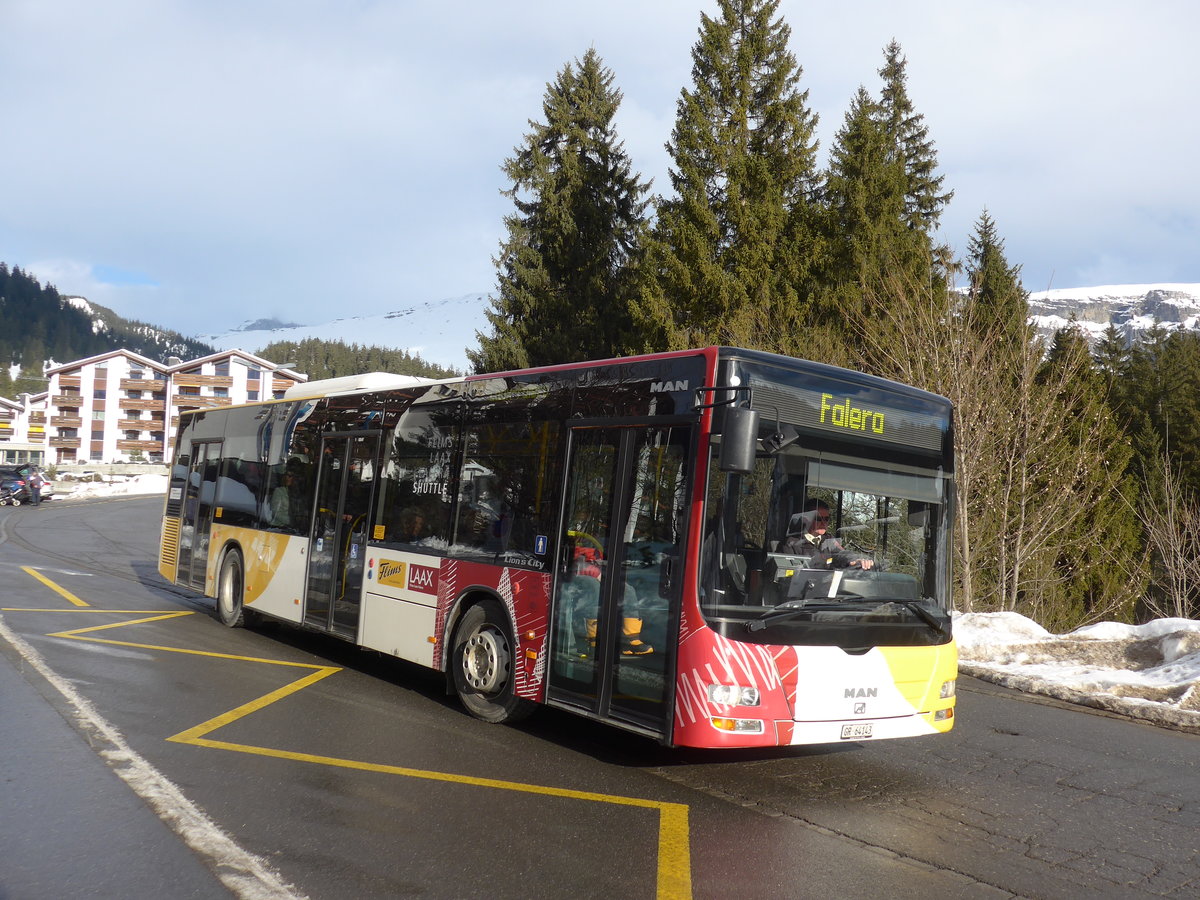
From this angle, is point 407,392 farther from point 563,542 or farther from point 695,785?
point 695,785

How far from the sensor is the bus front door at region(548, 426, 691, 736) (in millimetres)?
6238

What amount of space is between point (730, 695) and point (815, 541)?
1.08m

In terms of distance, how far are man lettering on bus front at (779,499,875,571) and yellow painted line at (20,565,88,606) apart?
1075cm

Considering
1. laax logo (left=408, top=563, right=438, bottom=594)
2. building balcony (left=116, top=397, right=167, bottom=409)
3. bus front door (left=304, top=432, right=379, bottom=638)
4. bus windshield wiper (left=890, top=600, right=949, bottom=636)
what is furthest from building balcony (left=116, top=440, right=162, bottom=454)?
bus windshield wiper (left=890, top=600, right=949, bottom=636)

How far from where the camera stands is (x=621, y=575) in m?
6.57

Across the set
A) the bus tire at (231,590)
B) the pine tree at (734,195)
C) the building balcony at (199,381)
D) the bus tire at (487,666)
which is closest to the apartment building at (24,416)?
the building balcony at (199,381)

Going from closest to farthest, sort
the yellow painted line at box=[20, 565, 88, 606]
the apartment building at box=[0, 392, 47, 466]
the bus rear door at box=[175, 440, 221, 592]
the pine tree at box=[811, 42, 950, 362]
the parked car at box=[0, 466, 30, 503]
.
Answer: the bus rear door at box=[175, 440, 221, 592] < the yellow painted line at box=[20, 565, 88, 606] < the pine tree at box=[811, 42, 950, 362] < the parked car at box=[0, 466, 30, 503] < the apartment building at box=[0, 392, 47, 466]

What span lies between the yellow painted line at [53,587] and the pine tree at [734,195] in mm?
16474

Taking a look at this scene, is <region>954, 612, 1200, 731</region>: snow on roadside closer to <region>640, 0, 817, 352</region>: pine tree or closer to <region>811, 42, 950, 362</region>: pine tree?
<region>811, 42, 950, 362</region>: pine tree

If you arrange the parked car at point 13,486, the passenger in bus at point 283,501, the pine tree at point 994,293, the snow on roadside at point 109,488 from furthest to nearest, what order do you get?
the snow on roadside at point 109,488 → the parked car at point 13,486 → the pine tree at point 994,293 → the passenger in bus at point 283,501

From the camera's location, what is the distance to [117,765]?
19.6ft

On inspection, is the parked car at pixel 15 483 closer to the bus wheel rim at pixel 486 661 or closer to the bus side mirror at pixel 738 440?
the bus wheel rim at pixel 486 661

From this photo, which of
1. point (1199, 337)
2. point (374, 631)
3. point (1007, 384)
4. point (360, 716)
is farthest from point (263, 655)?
point (1199, 337)

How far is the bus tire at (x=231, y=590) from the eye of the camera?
478 inches
